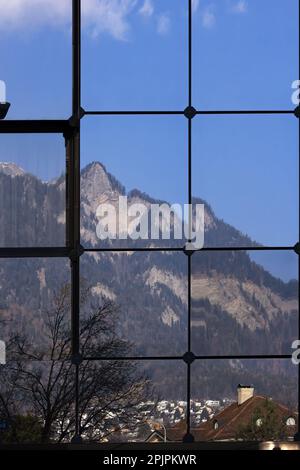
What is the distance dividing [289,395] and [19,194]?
1356 mm

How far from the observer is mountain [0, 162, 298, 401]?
3.91 m

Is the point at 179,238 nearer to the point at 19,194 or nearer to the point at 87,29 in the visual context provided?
the point at 19,194

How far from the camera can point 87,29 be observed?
13.1ft

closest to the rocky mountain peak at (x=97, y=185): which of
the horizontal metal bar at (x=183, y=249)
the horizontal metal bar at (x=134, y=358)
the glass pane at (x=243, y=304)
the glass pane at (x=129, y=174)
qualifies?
the glass pane at (x=129, y=174)

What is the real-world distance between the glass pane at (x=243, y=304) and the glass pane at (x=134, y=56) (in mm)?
690

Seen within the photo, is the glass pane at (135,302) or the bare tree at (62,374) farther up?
the glass pane at (135,302)

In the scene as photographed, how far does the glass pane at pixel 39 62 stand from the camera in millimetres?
3939

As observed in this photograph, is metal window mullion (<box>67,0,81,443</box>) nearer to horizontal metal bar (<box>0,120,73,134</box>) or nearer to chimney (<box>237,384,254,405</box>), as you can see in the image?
horizontal metal bar (<box>0,120,73,134</box>)

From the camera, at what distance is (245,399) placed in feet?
12.8

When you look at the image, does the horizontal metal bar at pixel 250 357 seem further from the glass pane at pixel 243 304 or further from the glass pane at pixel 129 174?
the glass pane at pixel 129 174

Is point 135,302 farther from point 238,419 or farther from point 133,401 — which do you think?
point 238,419

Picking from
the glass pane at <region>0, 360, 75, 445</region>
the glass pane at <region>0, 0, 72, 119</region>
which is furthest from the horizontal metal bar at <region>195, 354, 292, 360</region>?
the glass pane at <region>0, 0, 72, 119</region>

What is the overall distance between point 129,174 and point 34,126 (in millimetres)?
430
